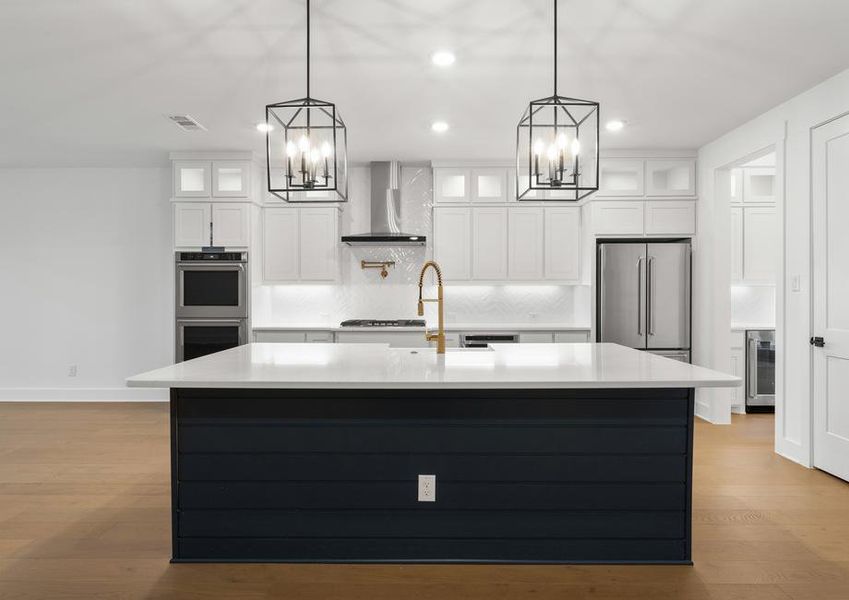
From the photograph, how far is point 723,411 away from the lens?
5234 mm

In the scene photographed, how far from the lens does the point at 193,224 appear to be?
5641mm

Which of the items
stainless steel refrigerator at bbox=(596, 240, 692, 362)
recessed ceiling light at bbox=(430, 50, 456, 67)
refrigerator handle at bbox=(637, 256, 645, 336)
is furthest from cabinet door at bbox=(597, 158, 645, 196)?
recessed ceiling light at bbox=(430, 50, 456, 67)

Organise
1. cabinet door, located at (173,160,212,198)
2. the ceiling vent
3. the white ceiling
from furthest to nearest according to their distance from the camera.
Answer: cabinet door, located at (173,160,212,198) → the ceiling vent → the white ceiling

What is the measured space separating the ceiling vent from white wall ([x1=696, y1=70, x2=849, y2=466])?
4628 millimetres

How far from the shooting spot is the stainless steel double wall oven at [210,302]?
18.4 ft

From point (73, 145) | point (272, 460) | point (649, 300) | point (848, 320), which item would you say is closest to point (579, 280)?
point (649, 300)

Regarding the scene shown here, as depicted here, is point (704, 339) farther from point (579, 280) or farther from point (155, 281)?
point (155, 281)

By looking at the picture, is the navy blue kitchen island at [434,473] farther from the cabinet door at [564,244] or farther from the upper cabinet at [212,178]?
the upper cabinet at [212,178]

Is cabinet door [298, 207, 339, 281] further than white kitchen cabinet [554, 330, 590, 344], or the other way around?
cabinet door [298, 207, 339, 281]

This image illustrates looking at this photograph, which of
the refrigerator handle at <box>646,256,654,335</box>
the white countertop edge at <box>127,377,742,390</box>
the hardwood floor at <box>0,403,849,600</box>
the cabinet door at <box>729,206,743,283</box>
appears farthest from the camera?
the cabinet door at <box>729,206,743,283</box>

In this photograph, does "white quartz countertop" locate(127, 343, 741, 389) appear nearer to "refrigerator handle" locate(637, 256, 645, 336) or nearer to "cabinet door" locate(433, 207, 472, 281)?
"refrigerator handle" locate(637, 256, 645, 336)

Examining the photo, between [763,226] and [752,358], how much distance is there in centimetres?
138

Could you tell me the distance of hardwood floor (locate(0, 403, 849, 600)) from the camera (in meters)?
2.27

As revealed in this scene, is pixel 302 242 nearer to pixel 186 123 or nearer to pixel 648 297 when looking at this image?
pixel 186 123
